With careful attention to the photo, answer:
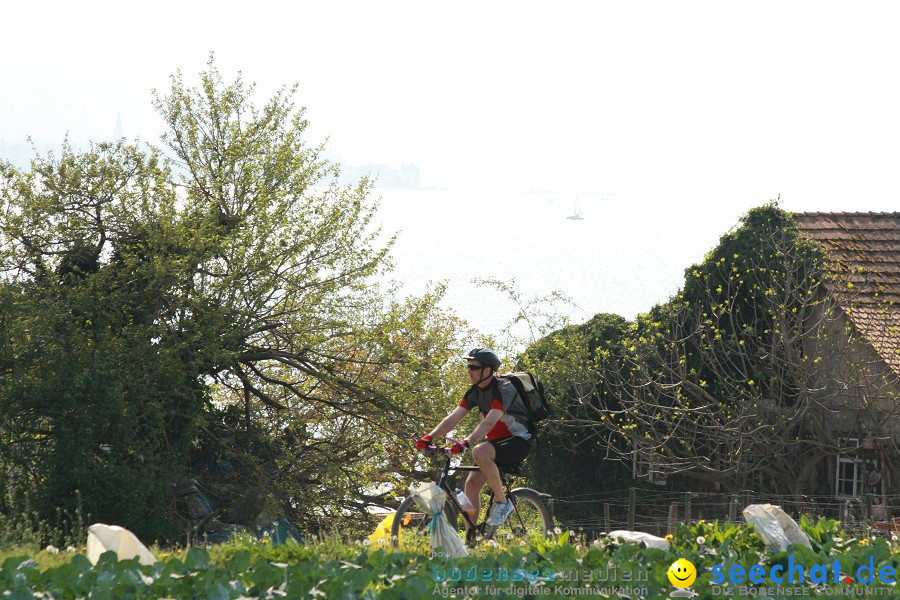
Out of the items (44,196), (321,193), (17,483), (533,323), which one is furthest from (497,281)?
(17,483)

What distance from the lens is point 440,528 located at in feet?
26.4

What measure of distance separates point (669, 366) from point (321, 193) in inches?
301

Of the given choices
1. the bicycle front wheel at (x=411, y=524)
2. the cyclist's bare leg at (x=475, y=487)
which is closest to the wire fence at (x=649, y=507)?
the cyclist's bare leg at (x=475, y=487)

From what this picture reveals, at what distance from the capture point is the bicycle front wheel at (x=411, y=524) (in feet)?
29.3

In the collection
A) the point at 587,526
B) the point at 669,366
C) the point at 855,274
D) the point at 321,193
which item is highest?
the point at 321,193

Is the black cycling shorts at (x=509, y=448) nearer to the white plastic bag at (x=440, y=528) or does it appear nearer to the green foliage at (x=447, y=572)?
the white plastic bag at (x=440, y=528)

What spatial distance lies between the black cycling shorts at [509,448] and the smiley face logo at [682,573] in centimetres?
294

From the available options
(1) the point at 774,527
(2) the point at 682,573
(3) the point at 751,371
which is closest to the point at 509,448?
(1) the point at 774,527

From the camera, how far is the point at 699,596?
19.9 ft

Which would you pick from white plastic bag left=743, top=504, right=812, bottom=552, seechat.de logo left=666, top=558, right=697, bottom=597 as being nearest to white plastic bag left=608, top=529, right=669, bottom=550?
white plastic bag left=743, top=504, right=812, bottom=552

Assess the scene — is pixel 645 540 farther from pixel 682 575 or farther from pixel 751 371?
pixel 751 371

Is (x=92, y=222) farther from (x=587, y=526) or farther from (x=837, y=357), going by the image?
(x=837, y=357)

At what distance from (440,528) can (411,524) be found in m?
1.45

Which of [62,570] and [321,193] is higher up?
[321,193]
